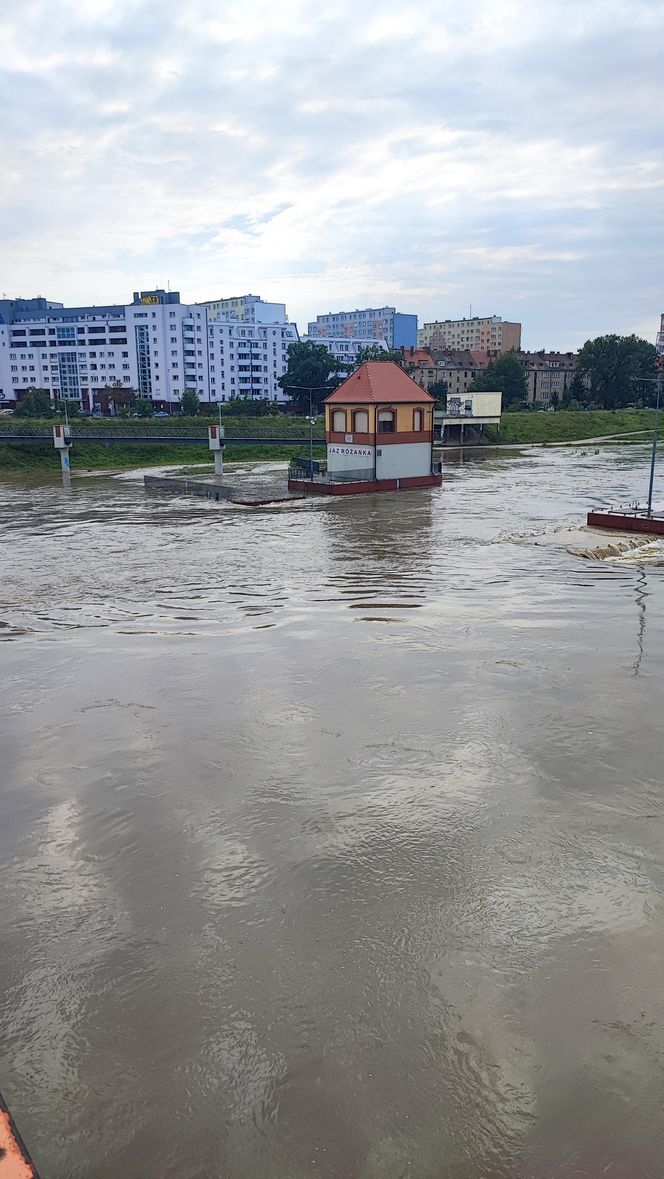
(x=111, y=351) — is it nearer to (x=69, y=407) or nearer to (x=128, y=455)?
(x=69, y=407)

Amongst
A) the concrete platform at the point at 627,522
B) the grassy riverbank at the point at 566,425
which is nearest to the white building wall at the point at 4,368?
the grassy riverbank at the point at 566,425

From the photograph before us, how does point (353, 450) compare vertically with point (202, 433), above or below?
below

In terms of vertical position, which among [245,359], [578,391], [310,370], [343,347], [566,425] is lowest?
[566,425]

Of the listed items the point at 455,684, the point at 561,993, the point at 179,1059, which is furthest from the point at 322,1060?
the point at 455,684

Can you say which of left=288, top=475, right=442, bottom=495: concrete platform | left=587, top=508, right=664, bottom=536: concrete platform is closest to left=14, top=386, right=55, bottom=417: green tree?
left=288, top=475, right=442, bottom=495: concrete platform

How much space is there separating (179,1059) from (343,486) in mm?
46954

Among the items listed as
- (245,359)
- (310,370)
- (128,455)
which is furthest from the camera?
(245,359)

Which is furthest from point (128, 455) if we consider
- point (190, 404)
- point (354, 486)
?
point (354, 486)

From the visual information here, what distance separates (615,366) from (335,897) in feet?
479

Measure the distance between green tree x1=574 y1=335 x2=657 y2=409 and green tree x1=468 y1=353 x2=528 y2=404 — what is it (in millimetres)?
13330

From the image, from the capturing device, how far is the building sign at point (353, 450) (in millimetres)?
54906

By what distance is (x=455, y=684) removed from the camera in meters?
17.8

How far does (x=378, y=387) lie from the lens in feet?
182

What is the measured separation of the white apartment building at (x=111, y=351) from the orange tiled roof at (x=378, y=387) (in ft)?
289
